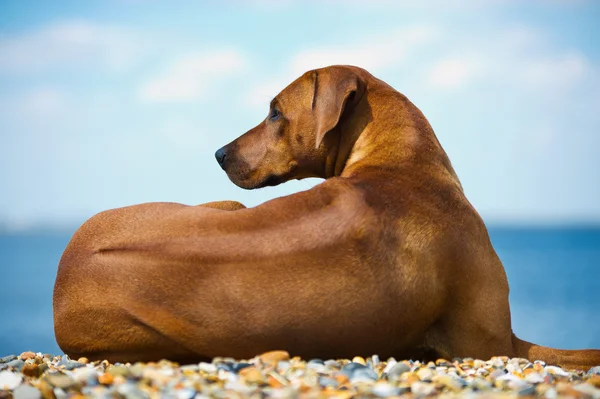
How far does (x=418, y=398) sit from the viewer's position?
455 centimetres

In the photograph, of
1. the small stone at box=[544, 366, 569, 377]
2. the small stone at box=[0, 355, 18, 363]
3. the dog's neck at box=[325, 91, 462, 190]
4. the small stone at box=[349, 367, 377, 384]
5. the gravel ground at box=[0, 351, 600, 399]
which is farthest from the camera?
the small stone at box=[0, 355, 18, 363]

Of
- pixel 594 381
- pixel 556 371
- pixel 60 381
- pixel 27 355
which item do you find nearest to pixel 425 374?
pixel 594 381

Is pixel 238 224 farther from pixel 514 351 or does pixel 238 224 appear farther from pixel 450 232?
pixel 514 351

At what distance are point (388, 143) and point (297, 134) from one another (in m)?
0.93

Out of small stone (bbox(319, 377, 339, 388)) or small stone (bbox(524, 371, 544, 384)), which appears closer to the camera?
small stone (bbox(319, 377, 339, 388))

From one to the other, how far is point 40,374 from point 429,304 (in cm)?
252

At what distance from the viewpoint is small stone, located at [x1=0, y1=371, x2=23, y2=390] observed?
5.03 meters

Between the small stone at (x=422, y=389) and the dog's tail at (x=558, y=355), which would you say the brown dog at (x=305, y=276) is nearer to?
the dog's tail at (x=558, y=355)

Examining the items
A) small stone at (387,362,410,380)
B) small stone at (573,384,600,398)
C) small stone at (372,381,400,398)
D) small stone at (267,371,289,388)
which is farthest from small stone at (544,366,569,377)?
small stone at (267,371,289,388)

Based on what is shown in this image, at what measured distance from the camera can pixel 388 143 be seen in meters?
6.43

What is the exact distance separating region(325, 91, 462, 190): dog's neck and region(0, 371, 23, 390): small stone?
102 inches

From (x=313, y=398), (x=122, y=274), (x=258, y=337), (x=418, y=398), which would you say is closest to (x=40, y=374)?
(x=122, y=274)

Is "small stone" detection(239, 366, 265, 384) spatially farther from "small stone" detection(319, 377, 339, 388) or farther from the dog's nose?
the dog's nose

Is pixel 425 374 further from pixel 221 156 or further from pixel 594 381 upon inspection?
pixel 221 156
